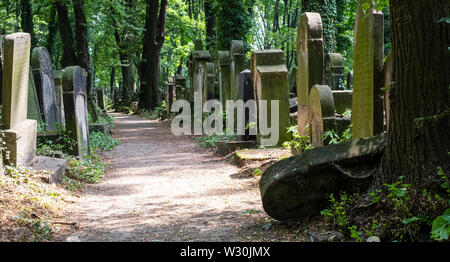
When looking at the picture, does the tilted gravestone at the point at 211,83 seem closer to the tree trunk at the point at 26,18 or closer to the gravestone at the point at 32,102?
the gravestone at the point at 32,102

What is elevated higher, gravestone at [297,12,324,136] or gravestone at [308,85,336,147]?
gravestone at [297,12,324,136]

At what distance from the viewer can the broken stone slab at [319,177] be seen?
4.57 meters

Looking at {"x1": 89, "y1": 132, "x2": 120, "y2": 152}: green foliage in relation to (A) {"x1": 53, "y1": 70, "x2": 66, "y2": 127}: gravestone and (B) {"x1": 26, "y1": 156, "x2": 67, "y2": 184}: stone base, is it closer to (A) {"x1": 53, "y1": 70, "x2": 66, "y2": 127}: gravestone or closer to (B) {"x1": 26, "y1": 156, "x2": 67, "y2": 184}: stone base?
(A) {"x1": 53, "y1": 70, "x2": 66, "y2": 127}: gravestone

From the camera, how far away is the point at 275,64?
10297mm

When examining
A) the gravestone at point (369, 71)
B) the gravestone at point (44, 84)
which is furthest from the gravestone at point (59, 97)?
the gravestone at point (369, 71)

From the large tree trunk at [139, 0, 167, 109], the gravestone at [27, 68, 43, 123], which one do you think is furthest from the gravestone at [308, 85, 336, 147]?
the large tree trunk at [139, 0, 167, 109]

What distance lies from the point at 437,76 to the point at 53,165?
577 cm

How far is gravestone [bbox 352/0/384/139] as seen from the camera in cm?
636

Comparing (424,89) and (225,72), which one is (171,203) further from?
(225,72)

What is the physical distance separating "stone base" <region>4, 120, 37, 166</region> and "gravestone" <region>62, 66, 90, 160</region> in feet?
5.13

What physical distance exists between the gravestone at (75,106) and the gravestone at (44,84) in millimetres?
2128
